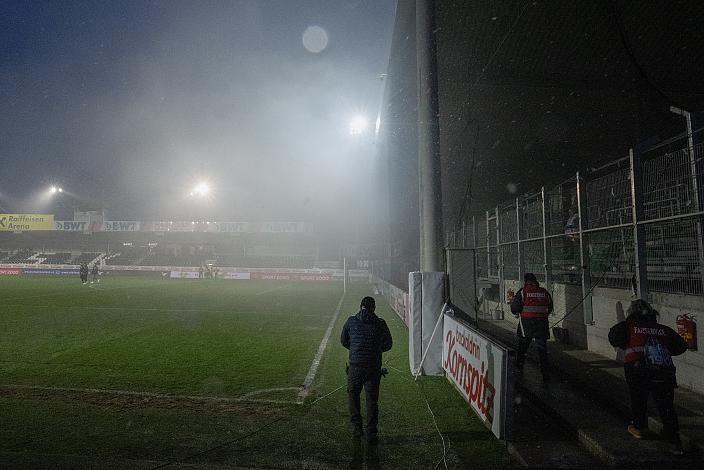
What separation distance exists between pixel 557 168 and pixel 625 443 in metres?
15.8

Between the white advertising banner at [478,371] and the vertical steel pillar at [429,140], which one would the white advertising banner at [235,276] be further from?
the white advertising banner at [478,371]

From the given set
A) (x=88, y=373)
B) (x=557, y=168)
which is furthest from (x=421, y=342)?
(x=557, y=168)

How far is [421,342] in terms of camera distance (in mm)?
8086

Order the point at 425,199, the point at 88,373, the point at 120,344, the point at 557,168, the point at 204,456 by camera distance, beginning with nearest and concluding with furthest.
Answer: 1. the point at 204,456
2. the point at 88,373
3. the point at 425,199
4. the point at 120,344
5. the point at 557,168

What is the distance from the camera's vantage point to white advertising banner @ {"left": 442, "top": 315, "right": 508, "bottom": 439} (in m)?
4.82

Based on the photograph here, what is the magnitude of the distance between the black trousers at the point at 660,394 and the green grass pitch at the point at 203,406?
1666mm

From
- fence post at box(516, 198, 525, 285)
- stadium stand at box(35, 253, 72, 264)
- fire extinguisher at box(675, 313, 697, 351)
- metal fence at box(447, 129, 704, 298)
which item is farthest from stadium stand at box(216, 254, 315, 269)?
fire extinguisher at box(675, 313, 697, 351)

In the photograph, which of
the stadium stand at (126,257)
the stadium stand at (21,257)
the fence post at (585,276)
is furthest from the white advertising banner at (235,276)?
the fence post at (585,276)

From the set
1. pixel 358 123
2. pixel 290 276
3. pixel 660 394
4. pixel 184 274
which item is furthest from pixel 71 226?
pixel 660 394

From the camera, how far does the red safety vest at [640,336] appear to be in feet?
15.2

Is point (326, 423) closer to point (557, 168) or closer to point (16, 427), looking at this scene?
point (16, 427)

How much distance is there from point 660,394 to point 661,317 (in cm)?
342

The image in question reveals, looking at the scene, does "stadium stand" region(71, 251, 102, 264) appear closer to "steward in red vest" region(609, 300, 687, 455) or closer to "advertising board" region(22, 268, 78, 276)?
"advertising board" region(22, 268, 78, 276)

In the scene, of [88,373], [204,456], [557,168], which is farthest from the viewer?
[557,168]
